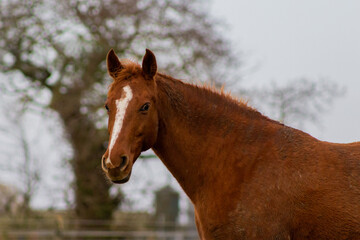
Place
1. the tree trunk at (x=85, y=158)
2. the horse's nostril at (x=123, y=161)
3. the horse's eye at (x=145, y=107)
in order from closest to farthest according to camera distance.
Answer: the horse's nostril at (x=123, y=161) < the horse's eye at (x=145, y=107) < the tree trunk at (x=85, y=158)

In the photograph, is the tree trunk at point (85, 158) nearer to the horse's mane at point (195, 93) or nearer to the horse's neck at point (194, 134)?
the horse's mane at point (195, 93)

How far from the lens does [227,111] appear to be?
4707 mm

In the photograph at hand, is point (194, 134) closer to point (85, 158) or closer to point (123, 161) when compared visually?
point (123, 161)

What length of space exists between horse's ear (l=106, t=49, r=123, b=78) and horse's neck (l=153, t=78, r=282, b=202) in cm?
44

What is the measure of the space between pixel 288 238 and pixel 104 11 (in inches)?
559

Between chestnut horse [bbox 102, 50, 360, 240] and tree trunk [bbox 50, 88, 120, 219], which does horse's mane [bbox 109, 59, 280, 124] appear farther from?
tree trunk [bbox 50, 88, 120, 219]

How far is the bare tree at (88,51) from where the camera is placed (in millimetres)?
16688

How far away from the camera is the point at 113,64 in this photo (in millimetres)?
4723

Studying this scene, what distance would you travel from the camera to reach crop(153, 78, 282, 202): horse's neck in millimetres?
4469

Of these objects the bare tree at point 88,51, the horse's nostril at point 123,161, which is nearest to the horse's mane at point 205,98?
the horse's nostril at point 123,161

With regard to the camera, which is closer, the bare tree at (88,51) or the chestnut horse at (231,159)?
the chestnut horse at (231,159)

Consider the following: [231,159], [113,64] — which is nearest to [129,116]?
[113,64]

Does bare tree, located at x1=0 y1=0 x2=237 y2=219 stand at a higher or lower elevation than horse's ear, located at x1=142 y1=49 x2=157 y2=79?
higher

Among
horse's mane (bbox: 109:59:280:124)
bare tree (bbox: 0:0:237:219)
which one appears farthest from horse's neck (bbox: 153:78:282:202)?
bare tree (bbox: 0:0:237:219)
